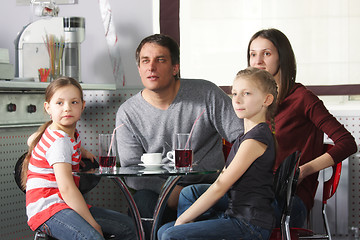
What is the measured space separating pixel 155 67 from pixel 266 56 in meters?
0.55

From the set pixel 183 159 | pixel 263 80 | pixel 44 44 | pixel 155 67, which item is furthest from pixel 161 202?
pixel 44 44

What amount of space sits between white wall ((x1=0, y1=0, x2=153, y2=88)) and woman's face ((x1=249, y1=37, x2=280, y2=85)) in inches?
42.5

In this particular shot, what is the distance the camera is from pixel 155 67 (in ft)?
9.05

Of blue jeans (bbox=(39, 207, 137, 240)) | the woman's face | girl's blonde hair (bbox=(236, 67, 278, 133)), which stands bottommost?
blue jeans (bbox=(39, 207, 137, 240))

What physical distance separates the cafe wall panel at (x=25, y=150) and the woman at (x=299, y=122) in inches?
44.8

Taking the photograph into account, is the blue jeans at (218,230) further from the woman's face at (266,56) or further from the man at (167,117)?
the woman's face at (266,56)

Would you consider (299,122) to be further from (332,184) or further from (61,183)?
(61,183)

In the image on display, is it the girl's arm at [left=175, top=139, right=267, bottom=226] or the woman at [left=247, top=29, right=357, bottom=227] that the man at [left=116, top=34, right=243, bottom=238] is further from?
the girl's arm at [left=175, top=139, right=267, bottom=226]

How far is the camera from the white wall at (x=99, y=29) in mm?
3637

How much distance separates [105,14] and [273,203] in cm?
198

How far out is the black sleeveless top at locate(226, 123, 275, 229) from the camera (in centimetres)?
203

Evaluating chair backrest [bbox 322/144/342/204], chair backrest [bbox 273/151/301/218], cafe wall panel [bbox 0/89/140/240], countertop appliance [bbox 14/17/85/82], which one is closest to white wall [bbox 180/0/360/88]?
cafe wall panel [bbox 0/89/140/240]

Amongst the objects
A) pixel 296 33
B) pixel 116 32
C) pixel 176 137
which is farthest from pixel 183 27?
pixel 176 137

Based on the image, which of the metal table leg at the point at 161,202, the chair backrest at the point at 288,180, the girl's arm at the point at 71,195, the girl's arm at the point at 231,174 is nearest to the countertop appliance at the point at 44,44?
the girl's arm at the point at 71,195
